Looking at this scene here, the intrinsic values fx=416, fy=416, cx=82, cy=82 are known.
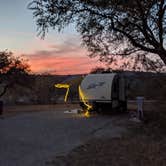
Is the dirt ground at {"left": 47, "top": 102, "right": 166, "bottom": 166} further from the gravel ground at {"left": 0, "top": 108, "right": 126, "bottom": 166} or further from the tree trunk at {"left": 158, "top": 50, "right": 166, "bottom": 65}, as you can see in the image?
the tree trunk at {"left": 158, "top": 50, "right": 166, "bottom": 65}

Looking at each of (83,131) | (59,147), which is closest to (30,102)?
(83,131)

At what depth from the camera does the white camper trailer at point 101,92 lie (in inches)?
1105

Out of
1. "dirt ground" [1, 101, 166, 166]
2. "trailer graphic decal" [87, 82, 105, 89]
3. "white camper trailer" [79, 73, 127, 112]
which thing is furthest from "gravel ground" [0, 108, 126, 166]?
"trailer graphic decal" [87, 82, 105, 89]

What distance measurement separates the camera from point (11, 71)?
4616 centimetres

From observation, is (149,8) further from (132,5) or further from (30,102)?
(30,102)

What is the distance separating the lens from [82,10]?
17203 mm

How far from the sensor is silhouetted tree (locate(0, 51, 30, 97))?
45.9 meters

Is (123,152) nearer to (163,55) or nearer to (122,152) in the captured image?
(122,152)

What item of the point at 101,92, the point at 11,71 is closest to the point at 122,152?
the point at 101,92

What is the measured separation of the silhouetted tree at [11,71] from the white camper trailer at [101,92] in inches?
731

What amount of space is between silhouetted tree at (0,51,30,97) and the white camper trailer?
61.0ft

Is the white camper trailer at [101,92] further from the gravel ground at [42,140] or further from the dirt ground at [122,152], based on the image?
the dirt ground at [122,152]

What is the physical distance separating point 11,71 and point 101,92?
2028cm

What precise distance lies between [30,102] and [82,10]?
1322 inches
